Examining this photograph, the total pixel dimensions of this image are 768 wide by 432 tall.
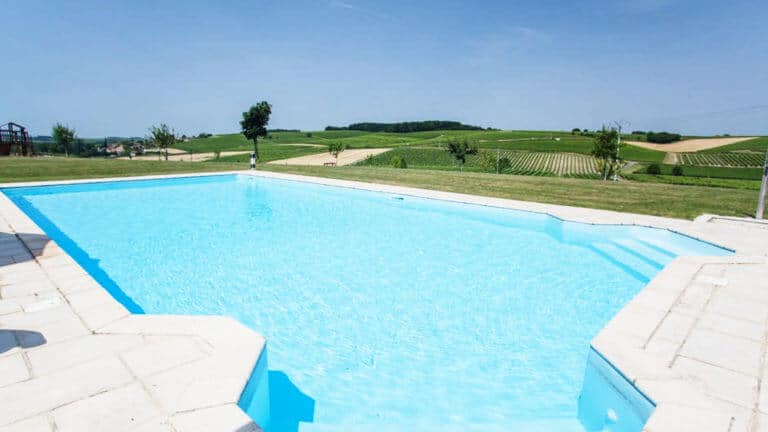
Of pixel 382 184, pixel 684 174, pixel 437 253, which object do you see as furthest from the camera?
pixel 684 174

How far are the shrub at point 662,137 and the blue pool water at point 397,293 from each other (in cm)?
6891

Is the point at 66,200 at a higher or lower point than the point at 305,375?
higher

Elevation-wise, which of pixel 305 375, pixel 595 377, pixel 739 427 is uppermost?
pixel 739 427

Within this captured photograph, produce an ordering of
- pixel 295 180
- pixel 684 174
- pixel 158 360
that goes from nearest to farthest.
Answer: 1. pixel 158 360
2. pixel 295 180
3. pixel 684 174

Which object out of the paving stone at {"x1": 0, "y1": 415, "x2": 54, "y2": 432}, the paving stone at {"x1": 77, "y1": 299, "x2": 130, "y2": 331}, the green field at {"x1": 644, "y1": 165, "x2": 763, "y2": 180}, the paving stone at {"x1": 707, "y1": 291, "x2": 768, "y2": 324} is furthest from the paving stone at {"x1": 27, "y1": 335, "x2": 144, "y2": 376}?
the green field at {"x1": 644, "y1": 165, "x2": 763, "y2": 180}

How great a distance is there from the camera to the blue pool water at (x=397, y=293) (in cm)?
329

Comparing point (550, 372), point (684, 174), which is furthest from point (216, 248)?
point (684, 174)

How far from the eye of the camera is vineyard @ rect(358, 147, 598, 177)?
4356 centimetres

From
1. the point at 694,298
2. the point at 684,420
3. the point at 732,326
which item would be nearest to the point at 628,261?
the point at 694,298

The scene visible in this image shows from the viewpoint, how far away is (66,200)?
11.6 metres

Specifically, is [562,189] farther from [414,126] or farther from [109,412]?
[414,126]

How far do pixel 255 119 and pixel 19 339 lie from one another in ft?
100

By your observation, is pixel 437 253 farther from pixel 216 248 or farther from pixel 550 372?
→ pixel 216 248

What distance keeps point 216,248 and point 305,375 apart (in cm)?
461
